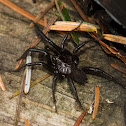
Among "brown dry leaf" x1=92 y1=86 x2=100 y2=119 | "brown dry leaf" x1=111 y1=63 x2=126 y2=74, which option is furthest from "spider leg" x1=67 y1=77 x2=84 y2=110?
"brown dry leaf" x1=111 y1=63 x2=126 y2=74

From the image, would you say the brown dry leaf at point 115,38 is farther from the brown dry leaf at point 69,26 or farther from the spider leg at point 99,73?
the spider leg at point 99,73

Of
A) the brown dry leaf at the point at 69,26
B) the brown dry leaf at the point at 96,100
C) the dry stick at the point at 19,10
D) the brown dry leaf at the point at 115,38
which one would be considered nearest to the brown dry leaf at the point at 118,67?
the brown dry leaf at the point at 115,38

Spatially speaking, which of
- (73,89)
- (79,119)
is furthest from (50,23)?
(79,119)

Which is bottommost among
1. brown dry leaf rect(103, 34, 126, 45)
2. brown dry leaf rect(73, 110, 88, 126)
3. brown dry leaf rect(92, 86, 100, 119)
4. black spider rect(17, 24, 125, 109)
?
brown dry leaf rect(73, 110, 88, 126)

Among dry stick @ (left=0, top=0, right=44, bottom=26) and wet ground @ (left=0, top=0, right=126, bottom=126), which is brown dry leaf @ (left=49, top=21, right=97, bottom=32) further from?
dry stick @ (left=0, top=0, right=44, bottom=26)

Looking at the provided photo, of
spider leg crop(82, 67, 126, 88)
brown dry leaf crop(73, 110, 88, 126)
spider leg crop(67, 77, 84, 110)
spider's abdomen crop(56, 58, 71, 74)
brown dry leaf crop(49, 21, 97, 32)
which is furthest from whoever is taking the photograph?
spider's abdomen crop(56, 58, 71, 74)

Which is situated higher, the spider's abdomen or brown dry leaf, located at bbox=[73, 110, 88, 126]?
the spider's abdomen
